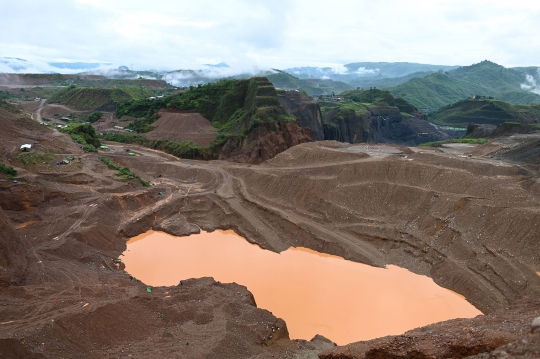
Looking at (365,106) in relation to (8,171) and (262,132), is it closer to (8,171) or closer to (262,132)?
(262,132)

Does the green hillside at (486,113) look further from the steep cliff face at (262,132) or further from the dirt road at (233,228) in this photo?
→ the dirt road at (233,228)

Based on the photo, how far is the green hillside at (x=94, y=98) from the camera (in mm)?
77812

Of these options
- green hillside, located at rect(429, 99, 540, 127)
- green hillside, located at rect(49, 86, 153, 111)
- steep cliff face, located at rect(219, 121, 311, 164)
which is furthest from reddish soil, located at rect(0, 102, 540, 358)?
green hillside, located at rect(429, 99, 540, 127)

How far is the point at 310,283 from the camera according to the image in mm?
23172

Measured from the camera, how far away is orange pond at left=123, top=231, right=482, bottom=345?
19703 millimetres

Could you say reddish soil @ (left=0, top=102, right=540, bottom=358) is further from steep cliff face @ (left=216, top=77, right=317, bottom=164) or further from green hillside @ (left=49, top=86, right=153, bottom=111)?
green hillside @ (left=49, top=86, right=153, bottom=111)

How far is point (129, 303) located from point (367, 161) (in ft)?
80.6

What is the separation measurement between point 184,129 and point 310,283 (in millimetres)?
37481

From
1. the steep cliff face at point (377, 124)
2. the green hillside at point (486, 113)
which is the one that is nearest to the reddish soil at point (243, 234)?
the steep cliff face at point (377, 124)

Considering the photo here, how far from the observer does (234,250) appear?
27609 millimetres

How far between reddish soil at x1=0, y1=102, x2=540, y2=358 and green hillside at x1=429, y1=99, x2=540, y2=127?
46.0 metres

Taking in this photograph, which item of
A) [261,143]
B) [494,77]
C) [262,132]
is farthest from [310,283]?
[494,77]

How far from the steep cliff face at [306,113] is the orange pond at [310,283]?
38.9m

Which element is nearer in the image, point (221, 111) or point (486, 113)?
point (221, 111)
